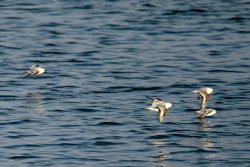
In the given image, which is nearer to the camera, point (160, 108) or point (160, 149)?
point (160, 149)

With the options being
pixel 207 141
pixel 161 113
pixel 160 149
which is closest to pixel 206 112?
pixel 207 141

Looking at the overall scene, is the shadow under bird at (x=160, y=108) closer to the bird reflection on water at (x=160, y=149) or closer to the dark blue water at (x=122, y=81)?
the bird reflection on water at (x=160, y=149)

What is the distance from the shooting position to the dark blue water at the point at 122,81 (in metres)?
24.5

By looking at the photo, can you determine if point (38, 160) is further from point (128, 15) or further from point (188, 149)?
point (128, 15)

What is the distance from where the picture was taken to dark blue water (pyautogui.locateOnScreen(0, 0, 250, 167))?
2452 centimetres

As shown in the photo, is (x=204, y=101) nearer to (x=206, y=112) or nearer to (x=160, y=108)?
(x=206, y=112)

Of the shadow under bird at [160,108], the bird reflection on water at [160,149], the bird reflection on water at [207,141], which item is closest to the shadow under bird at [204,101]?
the bird reflection on water at [207,141]

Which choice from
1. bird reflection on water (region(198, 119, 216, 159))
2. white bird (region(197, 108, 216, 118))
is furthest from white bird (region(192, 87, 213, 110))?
bird reflection on water (region(198, 119, 216, 159))

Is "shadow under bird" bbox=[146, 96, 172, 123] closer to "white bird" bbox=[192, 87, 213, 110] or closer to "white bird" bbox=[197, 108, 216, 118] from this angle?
"white bird" bbox=[192, 87, 213, 110]

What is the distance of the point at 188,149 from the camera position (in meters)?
24.5

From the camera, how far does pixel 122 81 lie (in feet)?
106

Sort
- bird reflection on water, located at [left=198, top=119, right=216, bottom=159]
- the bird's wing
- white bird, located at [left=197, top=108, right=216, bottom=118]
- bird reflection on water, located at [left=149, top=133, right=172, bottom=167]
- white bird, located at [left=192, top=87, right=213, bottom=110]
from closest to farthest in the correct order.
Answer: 1. bird reflection on water, located at [left=149, top=133, right=172, bottom=167]
2. bird reflection on water, located at [left=198, top=119, right=216, bottom=159]
3. the bird's wing
4. white bird, located at [left=192, top=87, right=213, bottom=110]
5. white bird, located at [left=197, top=108, right=216, bottom=118]

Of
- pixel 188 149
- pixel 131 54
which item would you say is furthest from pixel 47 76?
pixel 188 149

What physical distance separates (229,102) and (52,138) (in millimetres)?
6400
